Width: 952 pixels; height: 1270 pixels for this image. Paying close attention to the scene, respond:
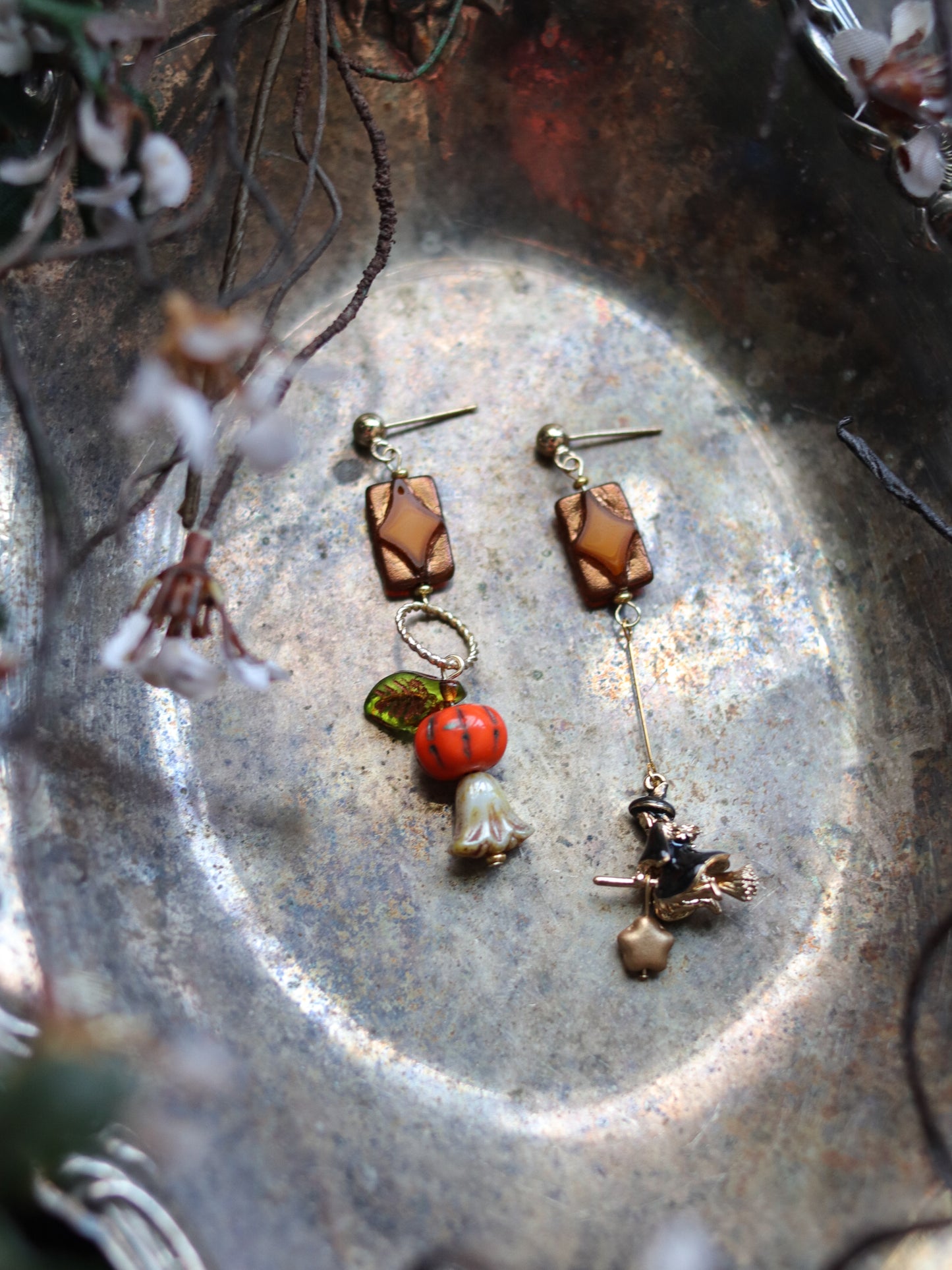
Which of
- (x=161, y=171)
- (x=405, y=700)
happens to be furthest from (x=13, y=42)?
(x=405, y=700)

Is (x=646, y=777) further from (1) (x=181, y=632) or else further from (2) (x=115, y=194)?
(2) (x=115, y=194)

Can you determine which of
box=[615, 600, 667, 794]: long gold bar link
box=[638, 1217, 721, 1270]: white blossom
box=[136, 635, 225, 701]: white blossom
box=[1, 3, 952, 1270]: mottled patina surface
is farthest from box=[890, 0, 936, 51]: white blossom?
box=[638, 1217, 721, 1270]: white blossom

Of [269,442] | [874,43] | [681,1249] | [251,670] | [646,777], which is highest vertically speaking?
[874,43]

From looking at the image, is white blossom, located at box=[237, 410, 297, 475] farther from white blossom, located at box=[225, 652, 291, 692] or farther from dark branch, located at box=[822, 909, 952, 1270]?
dark branch, located at box=[822, 909, 952, 1270]

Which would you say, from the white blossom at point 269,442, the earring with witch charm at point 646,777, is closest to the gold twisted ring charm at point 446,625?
the earring with witch charm at point 646,777

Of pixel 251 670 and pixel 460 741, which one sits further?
pixel 460 741

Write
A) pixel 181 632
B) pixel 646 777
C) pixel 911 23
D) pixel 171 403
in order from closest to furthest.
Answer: pixel 171 403 < pixel 181 632 < pixel 911 23 < pixel 646 777

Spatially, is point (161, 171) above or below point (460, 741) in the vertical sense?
above

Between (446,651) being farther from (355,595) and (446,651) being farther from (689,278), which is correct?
(689,278)
